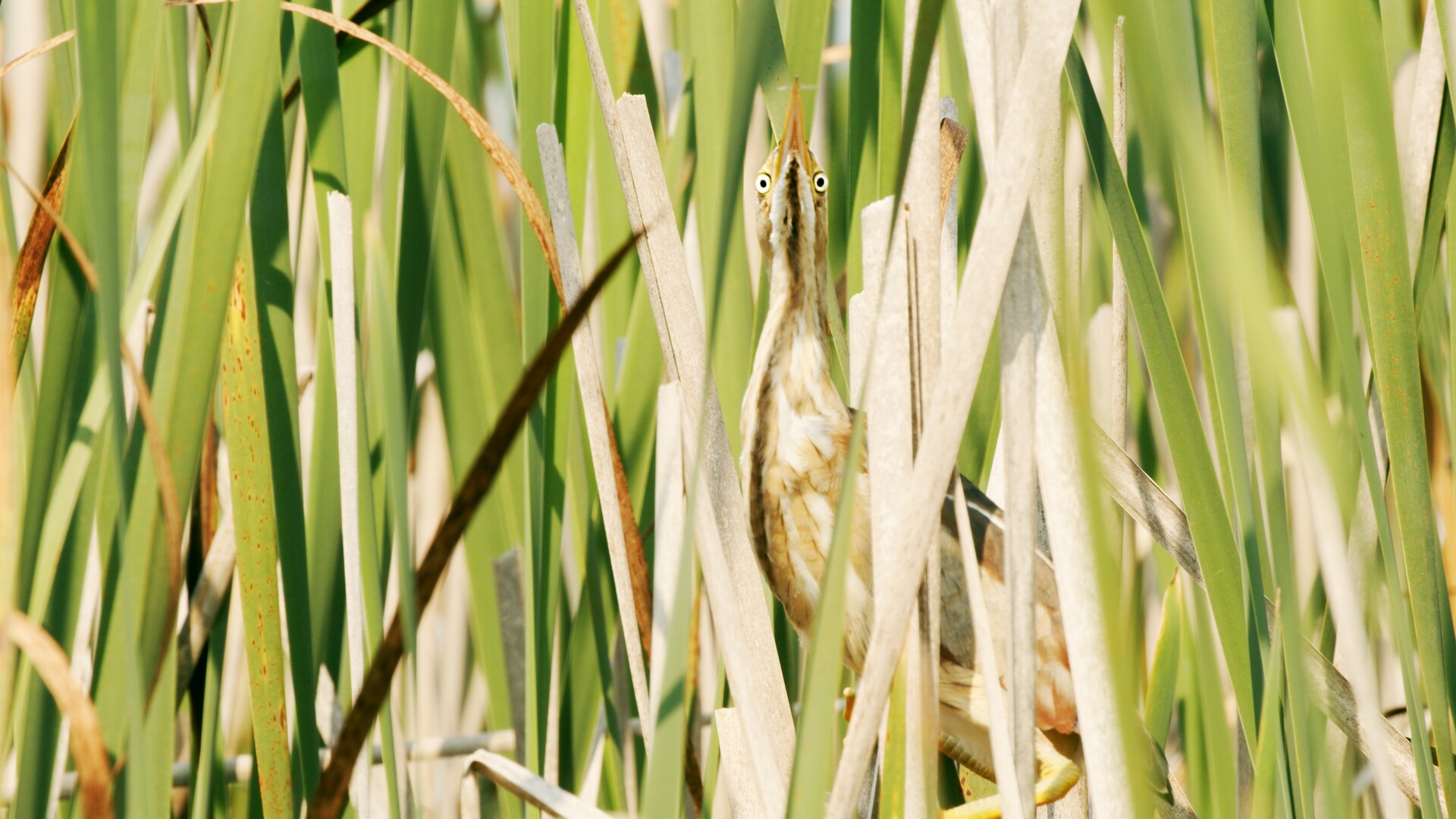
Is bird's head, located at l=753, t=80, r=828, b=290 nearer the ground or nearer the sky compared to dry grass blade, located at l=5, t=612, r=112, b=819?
nearer the sky

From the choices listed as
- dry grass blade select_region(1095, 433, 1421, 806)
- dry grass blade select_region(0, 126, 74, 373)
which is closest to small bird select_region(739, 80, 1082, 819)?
dry grass blade select_region(1095, 433, 1421, 806)

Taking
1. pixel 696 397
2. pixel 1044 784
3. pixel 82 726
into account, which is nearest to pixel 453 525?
pixel 82 726

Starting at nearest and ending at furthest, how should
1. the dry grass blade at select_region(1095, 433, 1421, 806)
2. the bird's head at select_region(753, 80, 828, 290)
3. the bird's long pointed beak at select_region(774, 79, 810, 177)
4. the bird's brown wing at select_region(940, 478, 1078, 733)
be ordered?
the dry grass blade at select_region(1095, 433, 1421, 806)
the bird's long pointed beak at select_region(774, 79, 810, 177)
the bird's head at select_region(753, 80, 828, 290)
the bird's brown wing at select_region(940, 478, 1078, 733)

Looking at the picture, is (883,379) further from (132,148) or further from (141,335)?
(141,335)

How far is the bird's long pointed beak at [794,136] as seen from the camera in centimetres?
99

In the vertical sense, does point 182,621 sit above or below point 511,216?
below

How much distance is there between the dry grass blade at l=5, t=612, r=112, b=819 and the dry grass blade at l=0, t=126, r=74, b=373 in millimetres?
400

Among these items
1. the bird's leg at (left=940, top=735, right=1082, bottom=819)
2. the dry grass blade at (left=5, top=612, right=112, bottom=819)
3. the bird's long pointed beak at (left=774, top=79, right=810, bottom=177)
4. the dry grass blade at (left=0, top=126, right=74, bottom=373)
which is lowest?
the bird's leg at (left=940, top=735, right=1082, bottom=819)

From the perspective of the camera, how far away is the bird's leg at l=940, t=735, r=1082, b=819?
1041 millimetres

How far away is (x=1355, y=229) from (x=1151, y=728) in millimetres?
541

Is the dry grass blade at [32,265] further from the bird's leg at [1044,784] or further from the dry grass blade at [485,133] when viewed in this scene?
the bird's leg at [1044,784]

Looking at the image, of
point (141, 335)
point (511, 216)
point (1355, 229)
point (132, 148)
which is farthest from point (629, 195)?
point (511, 216)

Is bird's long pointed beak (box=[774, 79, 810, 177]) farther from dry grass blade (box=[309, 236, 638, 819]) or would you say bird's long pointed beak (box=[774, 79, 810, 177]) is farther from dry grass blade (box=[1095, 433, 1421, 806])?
dry grass blade (box=[309, 236, 638, 819])

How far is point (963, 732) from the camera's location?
129cm
